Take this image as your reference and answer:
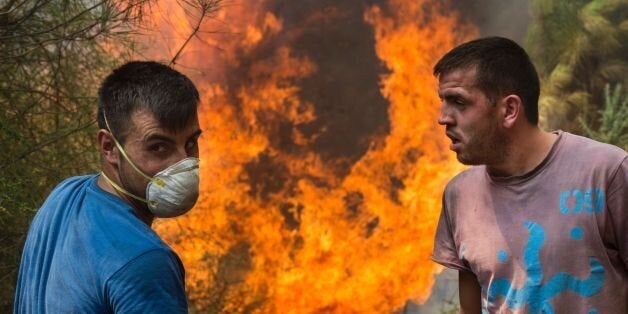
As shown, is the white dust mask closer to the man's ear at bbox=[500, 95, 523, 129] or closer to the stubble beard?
the stubble beard

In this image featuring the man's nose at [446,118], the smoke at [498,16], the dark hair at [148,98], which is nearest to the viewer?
the dark hair at [148,98]

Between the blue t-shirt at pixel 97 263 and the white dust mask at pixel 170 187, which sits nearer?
the blue t-shirt at pixel 97 263

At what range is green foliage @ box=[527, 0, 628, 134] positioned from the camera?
35.5 ft

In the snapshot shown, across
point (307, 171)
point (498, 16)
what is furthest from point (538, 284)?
point (498, 16)

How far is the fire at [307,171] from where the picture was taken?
9469 mm

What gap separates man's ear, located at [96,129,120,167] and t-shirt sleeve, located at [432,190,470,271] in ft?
5.13

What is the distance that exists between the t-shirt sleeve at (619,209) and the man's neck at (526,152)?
315mm

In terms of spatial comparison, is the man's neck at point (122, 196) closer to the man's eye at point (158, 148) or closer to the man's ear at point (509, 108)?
the man's eye at point (158, 148)

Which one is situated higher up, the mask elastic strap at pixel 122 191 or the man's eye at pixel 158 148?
the man's eye at pixel 158 148

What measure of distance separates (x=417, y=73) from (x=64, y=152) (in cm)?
Result: 599

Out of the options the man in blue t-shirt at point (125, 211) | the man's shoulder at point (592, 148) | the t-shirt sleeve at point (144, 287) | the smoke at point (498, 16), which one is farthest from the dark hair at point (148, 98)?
the smoke at point (498, 16)

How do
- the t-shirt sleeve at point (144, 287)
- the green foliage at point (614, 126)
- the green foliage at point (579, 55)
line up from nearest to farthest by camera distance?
the t-shirt sleeve at point (144, 287)
the green foliage at point (614, 126)
the green foliage at point (579, 55)

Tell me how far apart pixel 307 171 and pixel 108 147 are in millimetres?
8559

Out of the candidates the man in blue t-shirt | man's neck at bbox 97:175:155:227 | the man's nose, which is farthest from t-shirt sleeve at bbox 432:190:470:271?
man's neck at bbox 97:175:155:227
